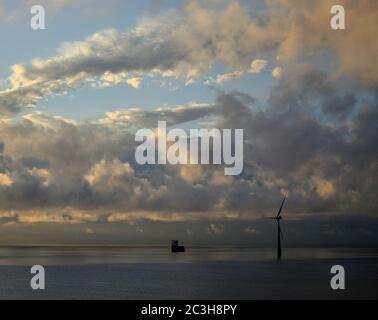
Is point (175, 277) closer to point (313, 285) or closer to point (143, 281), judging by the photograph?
point (143, 281)

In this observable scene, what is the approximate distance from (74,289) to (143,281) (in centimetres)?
2603

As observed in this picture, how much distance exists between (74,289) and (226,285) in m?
36.9

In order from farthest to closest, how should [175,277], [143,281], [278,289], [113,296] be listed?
[175,277]
[143,281]
[278,289]
[113,296]

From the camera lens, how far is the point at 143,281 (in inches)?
5561
